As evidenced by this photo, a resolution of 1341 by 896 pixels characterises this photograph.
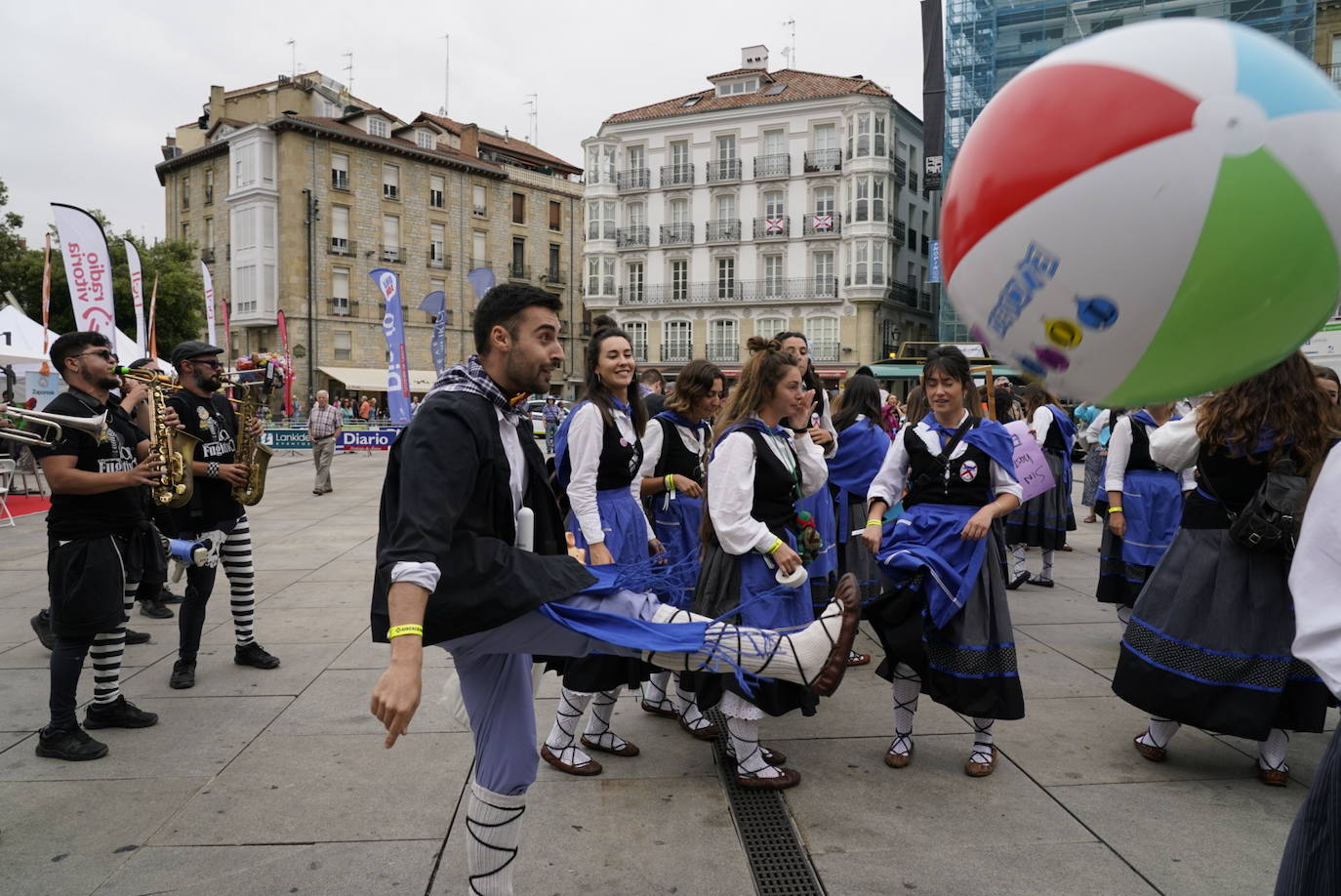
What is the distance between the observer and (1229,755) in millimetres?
3943

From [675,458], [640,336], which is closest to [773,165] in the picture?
[640,336]

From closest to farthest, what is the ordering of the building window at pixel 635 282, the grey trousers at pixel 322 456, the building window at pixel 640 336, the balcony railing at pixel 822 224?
the grey trousers at pixel 322 456 → the balcony railing at pixel 822 224 → the building window at pixel 640 336 → the building window at pixel 635 282

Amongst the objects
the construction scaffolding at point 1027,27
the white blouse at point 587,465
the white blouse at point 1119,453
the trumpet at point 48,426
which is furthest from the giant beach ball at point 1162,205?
the construction scaffolding at point 1027,27

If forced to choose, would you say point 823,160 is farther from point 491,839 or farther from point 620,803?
point 491,839

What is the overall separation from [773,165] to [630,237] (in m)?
8.50

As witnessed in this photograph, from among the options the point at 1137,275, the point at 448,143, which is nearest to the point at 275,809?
the point at 1137,275

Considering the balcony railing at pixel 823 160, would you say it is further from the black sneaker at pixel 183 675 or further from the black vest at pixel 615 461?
the black sneaker at pixel 183 675

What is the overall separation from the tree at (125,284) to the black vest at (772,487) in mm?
32314

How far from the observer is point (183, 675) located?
480 cm

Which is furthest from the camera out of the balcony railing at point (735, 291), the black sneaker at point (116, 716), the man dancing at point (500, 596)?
the balcony railing at point (735, 291)

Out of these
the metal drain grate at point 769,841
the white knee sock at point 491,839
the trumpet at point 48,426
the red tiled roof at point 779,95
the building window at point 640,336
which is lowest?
the metal drain grate at point 769,841

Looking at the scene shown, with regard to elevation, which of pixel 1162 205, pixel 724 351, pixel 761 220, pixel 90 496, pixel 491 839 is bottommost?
pixel 491 839

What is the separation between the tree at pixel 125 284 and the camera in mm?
30953

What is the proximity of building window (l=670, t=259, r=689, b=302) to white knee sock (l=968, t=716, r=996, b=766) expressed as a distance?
43.5m
